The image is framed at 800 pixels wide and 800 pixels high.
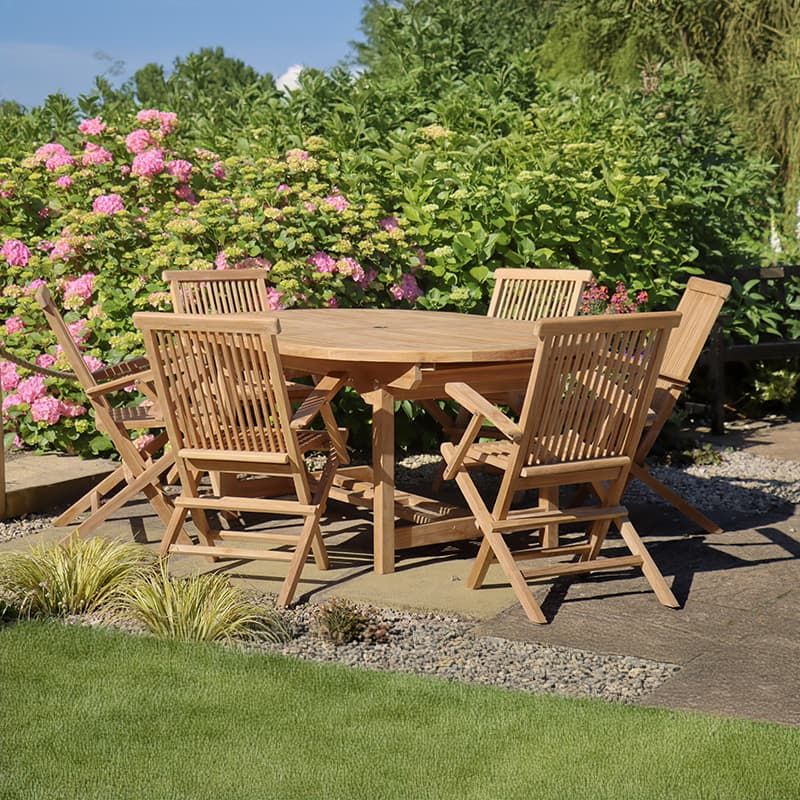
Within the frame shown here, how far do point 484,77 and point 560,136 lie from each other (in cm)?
201

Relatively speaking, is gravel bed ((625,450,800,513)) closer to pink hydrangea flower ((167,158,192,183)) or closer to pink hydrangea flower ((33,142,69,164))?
pink hydrangea flower ((167,158,192,183))

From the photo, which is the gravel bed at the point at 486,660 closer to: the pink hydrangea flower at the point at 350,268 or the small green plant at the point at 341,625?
the small green plant at the point at 341,625

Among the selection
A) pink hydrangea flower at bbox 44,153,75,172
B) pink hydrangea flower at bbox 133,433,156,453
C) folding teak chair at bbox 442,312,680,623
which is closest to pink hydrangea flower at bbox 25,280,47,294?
pink hydrangea flower at bbox 44,153,75,172

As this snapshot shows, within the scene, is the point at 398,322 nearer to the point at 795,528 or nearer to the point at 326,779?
the point at 795,528

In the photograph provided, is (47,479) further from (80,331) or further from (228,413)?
(228,413)

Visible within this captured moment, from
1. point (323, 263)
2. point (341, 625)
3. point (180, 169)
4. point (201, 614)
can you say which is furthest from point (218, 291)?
point (341, 625)

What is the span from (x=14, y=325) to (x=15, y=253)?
0.45 m

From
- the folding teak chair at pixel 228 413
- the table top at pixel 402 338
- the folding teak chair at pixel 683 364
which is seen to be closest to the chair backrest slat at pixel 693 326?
the folding teak chair at pixel 683 364

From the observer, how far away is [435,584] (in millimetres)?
5129

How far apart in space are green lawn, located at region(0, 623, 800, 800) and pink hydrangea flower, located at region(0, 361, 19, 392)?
3.59 metres

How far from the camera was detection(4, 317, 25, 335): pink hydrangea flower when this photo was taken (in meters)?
7.70

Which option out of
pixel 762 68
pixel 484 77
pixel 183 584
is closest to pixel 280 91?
pixel 484 77

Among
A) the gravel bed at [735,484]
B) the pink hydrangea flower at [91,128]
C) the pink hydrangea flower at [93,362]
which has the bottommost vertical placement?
the gravel bed at [735,484]

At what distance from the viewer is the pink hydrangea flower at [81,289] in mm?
7434
